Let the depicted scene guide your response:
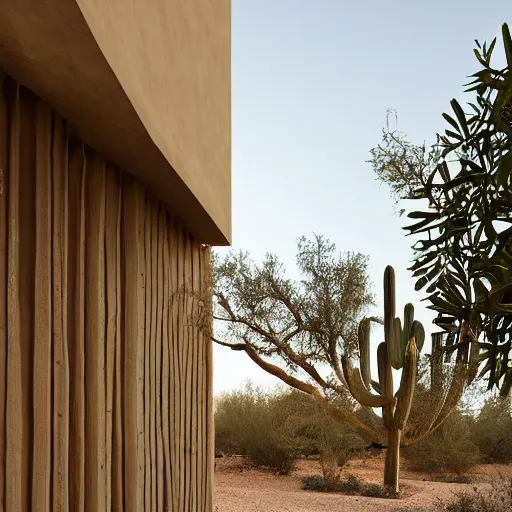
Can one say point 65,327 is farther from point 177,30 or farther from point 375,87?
point 375,87

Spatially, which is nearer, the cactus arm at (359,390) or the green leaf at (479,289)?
the green leaf at (479,289)

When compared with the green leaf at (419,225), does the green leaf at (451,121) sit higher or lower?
higher

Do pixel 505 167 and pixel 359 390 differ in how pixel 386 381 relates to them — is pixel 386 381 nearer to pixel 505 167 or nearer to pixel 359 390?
pixel 359 390

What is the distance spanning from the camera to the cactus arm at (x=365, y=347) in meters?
10.4

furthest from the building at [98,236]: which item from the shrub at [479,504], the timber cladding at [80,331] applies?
the shrub at [479,504]

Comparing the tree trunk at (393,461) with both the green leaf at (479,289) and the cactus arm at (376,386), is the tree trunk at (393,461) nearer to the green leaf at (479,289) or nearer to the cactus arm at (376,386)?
the cactus arm at (376,386)

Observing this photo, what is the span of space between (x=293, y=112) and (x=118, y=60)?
12.7 m

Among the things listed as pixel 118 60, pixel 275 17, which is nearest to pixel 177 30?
pixel 118 60

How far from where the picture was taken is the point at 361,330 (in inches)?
408

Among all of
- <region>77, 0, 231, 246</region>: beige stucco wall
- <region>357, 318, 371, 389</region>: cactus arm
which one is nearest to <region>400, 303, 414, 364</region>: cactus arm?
<region>357, 318, 371, 389</region>: cactus arm

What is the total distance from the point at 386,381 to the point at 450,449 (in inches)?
129

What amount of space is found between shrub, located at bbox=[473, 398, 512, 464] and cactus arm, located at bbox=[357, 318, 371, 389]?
4.51m

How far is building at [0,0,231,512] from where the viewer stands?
3.31 m

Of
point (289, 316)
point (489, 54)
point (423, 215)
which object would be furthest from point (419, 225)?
point (489, 54)
